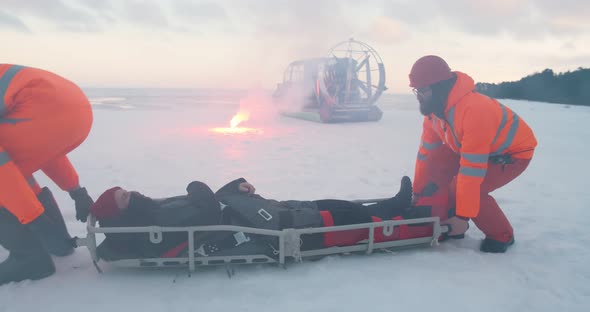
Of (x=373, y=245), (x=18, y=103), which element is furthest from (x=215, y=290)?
(x=18, y=103)

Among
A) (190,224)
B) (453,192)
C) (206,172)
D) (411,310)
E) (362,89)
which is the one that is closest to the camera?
(411,310)

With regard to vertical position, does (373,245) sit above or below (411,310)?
above

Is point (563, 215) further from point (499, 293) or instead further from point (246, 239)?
point (246, 239)

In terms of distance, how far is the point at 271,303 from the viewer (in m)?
2.59

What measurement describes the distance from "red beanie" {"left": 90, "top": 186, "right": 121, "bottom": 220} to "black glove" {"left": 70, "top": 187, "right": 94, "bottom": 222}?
0.58 m

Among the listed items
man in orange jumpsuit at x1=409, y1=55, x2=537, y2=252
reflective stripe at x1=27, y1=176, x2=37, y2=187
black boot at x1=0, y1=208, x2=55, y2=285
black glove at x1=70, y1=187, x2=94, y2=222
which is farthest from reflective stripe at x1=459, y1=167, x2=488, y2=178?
reflective stripe at x1=27, y1=176, x2=37, y2=187

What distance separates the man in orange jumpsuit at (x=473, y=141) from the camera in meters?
3.10

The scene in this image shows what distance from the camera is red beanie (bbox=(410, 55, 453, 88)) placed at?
3.31 meters

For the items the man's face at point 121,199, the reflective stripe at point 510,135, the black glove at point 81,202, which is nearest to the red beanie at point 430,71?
the reflective stripe at point 510,135

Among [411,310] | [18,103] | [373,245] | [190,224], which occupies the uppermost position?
[18,103]

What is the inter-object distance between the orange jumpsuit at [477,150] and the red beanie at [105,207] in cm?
268

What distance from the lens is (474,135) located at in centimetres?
310

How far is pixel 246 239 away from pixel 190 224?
45 cm

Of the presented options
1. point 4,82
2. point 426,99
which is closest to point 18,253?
point 4,82
